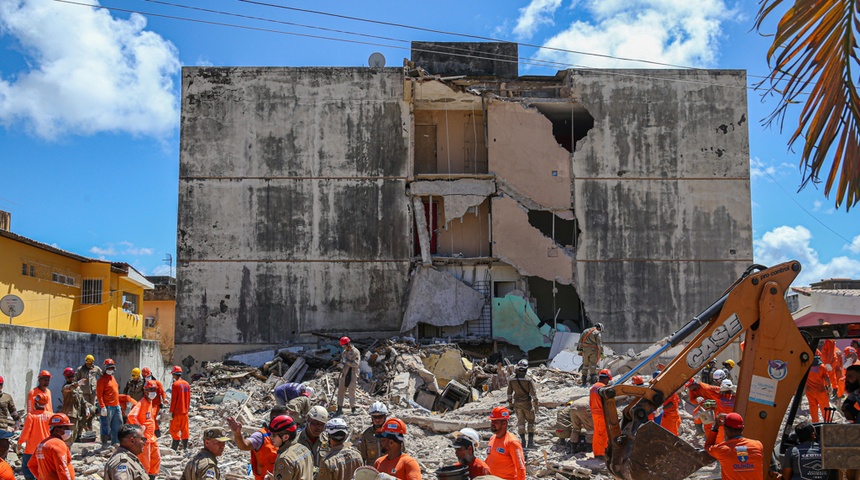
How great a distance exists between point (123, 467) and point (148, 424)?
6.24 metres

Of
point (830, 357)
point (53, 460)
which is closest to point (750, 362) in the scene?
point (53, 460)

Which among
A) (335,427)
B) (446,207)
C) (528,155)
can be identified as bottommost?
(335,427)

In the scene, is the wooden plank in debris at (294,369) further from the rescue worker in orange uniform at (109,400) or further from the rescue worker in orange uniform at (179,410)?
the rescue worker in orange uniform at (179,410)

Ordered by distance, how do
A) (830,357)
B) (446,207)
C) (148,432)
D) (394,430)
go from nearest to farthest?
(394,430), (148,432), (830,357), (446,207)

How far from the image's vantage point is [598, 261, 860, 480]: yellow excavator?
796 centimetres

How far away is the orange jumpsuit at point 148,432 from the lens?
1037 cm

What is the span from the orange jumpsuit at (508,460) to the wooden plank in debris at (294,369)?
14772 mm

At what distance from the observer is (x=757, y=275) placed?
26.9 ft

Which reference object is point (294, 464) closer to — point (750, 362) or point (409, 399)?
point (750, 362)

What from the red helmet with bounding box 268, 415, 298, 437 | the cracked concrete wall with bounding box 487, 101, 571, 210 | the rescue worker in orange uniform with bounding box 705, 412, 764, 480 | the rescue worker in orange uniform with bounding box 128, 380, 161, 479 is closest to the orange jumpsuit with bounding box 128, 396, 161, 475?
the rescue worker in orange uniform with bounding box 128, 380, 161, 479

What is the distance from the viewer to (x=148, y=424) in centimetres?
1194

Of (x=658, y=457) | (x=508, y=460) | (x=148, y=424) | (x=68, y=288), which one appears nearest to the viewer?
(x=508, y=460)

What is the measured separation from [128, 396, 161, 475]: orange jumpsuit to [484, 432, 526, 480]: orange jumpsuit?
201 inches

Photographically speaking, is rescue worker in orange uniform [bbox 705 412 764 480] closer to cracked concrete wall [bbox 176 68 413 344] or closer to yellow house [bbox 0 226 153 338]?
cracked concrete wall [bbox 176 68 413 344]
